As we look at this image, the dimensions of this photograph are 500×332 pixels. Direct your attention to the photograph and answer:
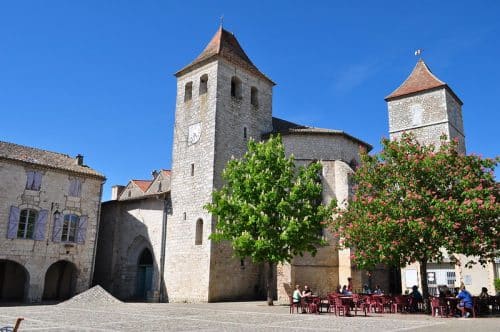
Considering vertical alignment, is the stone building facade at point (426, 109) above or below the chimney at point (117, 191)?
above

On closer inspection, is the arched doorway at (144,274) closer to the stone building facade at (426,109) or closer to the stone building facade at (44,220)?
the stone building facade at (44,220)

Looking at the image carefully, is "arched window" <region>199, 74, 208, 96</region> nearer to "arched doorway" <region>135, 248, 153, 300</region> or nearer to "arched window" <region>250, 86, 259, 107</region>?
"arched window" <region>250, 86, 259, 107</region>

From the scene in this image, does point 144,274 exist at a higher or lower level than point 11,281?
higher

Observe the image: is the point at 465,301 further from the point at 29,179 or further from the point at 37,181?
the point at 29,179

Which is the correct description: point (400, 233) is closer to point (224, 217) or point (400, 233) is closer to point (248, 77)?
point (224, 217)

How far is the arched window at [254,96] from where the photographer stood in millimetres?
29359

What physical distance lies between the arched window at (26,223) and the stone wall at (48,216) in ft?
0.95

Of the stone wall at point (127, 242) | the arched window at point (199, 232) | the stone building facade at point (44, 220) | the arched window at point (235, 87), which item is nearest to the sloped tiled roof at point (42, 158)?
the stone building facade at point (44, 220)

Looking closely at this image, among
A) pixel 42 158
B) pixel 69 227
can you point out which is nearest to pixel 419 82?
→ pixel 69 227

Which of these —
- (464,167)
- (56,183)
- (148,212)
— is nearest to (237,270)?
(148,212)

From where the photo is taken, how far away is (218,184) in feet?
83.6

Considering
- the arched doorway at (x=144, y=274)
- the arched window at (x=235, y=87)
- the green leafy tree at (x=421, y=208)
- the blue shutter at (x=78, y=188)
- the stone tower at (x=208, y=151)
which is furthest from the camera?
the arched window at (x=235, y=87)

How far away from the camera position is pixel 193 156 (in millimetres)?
26906

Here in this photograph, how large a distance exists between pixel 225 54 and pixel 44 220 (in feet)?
48.1
